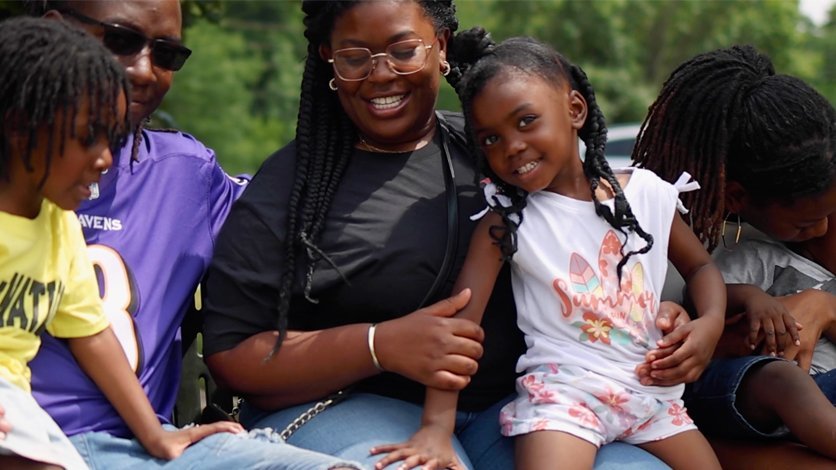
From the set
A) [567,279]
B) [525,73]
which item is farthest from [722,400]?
[525,73]

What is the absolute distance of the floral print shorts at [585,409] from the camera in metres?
3.03

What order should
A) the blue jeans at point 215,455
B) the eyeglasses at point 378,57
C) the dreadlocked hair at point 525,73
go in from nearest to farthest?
the blue jeans at point 215,455
the dreadlocked hair at point 525,73
the eyeglasses at point 378,57

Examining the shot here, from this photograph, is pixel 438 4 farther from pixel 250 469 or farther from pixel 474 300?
pixel 250 469

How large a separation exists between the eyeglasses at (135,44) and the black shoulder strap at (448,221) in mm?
796

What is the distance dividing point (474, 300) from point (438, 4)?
899 millimetres

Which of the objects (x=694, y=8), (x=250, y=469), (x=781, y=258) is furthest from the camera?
(x=694, y=8)

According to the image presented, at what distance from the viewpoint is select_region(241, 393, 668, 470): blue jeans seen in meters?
3.04

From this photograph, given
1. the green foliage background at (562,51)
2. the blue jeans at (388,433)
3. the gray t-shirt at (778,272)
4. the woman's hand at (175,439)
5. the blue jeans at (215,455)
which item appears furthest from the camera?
the green foliage background at (562,51)

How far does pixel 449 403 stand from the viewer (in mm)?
3051

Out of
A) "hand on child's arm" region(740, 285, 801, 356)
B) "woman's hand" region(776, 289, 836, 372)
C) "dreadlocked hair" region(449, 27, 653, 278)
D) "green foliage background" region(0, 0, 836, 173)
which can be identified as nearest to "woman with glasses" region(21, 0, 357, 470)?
"dreadlocked hair" region(449, 27, 653, 278)

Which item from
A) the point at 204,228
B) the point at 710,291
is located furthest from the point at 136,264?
the point at 710,291

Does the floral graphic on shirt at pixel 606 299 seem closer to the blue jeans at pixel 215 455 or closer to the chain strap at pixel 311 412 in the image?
the chain strap at pixel 311 412

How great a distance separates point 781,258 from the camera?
11.8 feet

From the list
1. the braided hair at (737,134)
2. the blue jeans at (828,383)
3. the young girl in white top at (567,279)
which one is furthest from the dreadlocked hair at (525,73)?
the blue jeans at (828,383)
